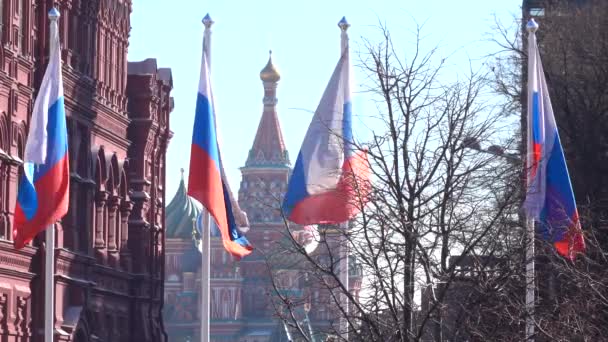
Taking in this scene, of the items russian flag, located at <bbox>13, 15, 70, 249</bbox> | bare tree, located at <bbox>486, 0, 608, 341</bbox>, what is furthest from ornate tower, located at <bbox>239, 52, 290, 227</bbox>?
russian flag, located at <bbox>13, 15, 70, 249</bbox>

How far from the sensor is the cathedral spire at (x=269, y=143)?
177875 mm

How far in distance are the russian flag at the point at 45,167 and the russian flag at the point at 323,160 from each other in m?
3.80

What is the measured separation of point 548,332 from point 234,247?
1194cm

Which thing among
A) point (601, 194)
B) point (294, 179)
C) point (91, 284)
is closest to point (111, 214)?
point (91, 284)

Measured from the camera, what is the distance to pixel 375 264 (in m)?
23.2

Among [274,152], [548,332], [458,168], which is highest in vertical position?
[274,152]

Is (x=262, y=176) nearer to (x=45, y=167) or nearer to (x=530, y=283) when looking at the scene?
(x=45, y=167)

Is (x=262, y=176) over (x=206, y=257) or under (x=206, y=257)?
over

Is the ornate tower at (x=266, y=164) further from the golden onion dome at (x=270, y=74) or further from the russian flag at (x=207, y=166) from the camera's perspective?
the russian flag at (x=207, y=166)

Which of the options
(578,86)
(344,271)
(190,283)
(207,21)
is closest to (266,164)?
(190,283)

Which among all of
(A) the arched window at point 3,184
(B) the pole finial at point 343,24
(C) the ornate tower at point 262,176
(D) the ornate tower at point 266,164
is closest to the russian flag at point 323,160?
(B) the pole finial at point 343,24

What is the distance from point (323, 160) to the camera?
32.4m

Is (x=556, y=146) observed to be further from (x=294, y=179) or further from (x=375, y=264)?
(x=375, y=264)

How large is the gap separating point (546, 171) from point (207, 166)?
6.00 m
